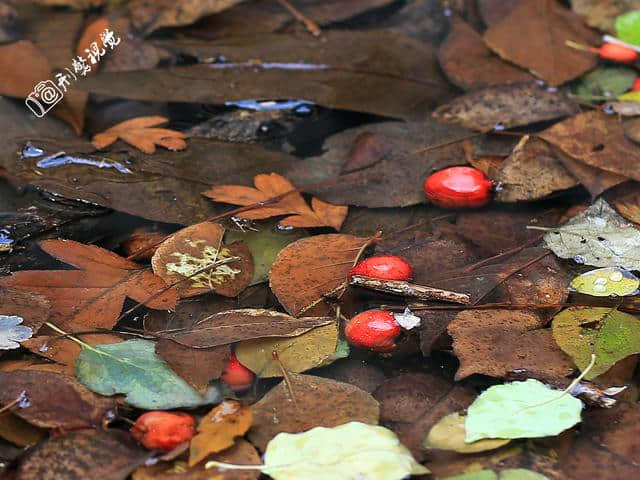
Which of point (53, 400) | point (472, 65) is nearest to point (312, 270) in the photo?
point (53, 400)

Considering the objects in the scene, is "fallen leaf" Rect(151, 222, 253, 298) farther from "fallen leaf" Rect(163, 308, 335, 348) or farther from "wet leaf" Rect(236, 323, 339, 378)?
"wet leaf" Rect(236, 323, 339, 378)

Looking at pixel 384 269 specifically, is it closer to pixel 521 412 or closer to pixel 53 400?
pixel 521 412

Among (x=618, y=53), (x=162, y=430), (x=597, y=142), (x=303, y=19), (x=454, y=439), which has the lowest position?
(x=454, y=439)

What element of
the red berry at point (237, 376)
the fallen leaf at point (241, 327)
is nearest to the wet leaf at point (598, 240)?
the fallen leaf at point (241, 327)

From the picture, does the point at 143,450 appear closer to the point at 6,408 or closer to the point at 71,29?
the point at 6,408

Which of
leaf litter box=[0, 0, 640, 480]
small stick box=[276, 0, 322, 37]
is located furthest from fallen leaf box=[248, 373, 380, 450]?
small stick box=[276, 0, 322, 37]

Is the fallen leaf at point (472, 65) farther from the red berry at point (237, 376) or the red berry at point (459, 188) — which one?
the red berry at point (237, 376)
